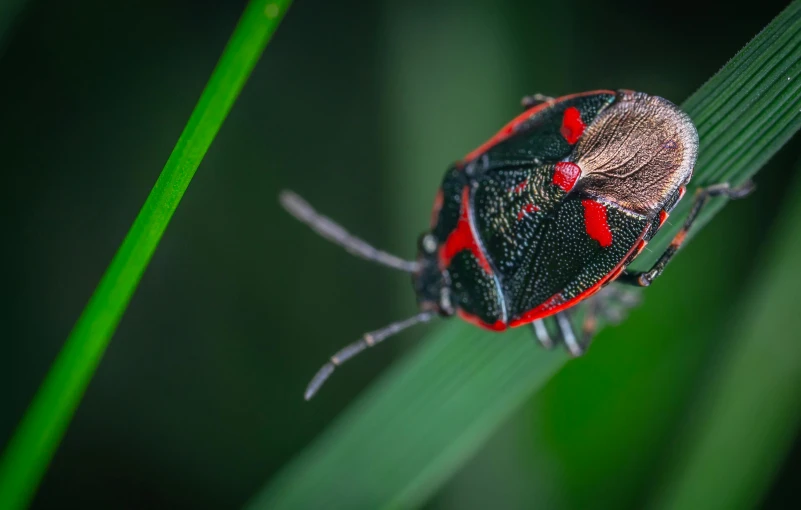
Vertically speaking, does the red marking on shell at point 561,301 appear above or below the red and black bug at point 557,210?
below

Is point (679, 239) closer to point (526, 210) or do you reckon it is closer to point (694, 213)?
point (694, 213)

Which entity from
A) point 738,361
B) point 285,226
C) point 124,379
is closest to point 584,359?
point 738,361

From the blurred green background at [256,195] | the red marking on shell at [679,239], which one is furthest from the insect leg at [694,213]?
the blurred green background at [256,195]

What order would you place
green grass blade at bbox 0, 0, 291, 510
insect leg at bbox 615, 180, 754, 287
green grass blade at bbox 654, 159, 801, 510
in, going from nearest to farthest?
green grass blade at bbox 0, 0, 291, 510, insect leg at bbox 615, 180, 754, 287, green grass blade at bbox 654, 159, 801, 510

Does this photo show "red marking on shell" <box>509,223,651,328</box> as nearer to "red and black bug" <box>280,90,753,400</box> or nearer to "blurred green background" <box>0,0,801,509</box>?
"red and black bug" <box>280,90,753,400</box>

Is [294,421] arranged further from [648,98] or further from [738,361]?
[648,98]

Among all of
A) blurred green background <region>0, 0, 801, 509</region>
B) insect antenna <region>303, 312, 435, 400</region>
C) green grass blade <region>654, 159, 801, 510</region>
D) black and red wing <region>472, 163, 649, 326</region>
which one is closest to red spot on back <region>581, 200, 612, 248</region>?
black and red wing <region>472, 163, 649, 326</region>

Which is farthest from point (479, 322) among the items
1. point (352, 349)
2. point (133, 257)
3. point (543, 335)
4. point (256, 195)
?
point (256, 195)

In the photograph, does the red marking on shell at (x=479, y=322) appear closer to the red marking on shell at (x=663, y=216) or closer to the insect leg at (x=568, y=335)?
the insect leg at (x=568, y=335)
